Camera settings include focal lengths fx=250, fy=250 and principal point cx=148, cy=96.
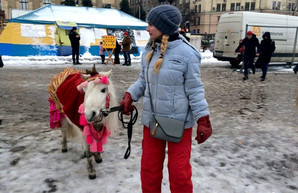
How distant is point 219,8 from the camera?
6788 centimetres

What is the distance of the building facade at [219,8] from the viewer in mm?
62750

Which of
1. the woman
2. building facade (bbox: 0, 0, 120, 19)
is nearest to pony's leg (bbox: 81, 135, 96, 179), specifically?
the woman

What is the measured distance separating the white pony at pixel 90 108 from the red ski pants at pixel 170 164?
24.0 inches

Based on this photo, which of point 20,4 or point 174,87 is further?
point 20,4

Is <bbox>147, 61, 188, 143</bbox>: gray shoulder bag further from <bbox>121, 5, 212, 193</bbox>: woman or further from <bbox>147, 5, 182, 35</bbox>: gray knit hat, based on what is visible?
<bbox>147, 5, 182, 35</bbox>: gray knit hat

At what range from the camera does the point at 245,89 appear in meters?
8.73

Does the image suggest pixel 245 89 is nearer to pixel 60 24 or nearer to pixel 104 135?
pixel 104 135

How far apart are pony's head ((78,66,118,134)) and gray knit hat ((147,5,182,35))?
2.87ft

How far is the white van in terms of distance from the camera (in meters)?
13.7

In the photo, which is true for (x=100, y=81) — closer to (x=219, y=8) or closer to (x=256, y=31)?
(x=256, y=31)

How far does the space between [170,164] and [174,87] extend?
0.66 metres

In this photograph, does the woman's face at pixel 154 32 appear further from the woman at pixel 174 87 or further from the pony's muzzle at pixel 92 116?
the pony's muzzle at pixel 92 116

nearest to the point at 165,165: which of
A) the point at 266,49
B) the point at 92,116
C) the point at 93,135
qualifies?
the point at 93,135

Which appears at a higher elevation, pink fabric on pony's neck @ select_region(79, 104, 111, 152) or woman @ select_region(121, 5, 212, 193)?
woman @ select_region(121, 5, 212, 193)
